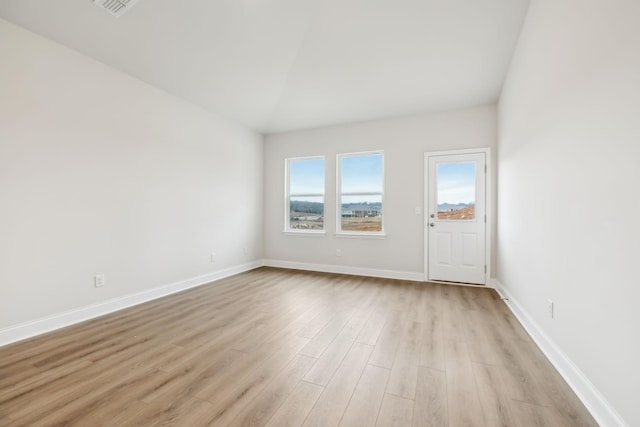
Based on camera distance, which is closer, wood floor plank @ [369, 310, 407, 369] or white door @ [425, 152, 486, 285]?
wood floor plank @ [369, 310, 407, 369]

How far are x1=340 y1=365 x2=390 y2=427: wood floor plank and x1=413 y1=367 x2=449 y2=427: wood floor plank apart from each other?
0.21 m

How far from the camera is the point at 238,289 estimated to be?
161 inches

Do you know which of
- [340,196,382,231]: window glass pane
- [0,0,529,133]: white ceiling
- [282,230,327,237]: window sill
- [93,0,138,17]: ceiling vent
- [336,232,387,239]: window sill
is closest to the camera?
[93,0,138,17]: ceiling vent

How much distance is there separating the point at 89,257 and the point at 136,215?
0.68 metres

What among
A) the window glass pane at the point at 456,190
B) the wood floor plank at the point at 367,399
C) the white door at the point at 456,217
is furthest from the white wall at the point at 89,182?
the window glass pane at the point at 456,190

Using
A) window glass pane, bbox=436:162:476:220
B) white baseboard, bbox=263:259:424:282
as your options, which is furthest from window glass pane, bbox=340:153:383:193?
A: white baseboard, bbox=263:259:424:282

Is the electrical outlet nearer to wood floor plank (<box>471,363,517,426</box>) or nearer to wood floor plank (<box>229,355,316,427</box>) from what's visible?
wood floor plank (<box>229,355,316,427</box>)

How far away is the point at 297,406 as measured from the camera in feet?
5.32

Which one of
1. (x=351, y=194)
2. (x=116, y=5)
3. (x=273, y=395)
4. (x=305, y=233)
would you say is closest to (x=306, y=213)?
(x=305, y=233)

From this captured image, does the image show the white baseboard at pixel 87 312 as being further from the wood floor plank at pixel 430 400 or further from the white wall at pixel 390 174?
the wood floor plank at pixel 430 400

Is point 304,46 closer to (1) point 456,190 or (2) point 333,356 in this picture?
(1) point 456,190

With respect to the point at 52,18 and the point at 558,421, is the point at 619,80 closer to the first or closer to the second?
the point at 558,421

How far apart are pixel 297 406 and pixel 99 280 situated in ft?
8.96

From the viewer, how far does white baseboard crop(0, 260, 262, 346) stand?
2.44 meters
